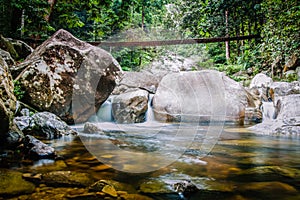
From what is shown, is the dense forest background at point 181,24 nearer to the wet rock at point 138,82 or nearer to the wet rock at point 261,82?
the wet rock at point 261,82

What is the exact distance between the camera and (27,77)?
4895 mm

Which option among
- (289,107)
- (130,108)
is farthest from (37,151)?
(289,107)

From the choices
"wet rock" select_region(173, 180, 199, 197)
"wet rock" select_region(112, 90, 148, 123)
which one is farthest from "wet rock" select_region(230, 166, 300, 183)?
"wet rock" select_region(112, 90, 148, 123)

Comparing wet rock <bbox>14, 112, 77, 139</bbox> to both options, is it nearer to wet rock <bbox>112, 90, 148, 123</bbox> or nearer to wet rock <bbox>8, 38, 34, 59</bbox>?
wet rock <bbox>112, 90, 148, 123</bbox>

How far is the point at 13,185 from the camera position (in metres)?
1.82

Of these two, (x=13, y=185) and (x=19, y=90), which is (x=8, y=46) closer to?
(x=19, y=90)

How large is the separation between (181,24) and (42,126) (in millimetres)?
13167

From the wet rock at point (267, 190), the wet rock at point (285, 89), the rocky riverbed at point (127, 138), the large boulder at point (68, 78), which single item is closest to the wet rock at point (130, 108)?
the rocky riverbed at point (127, 138)

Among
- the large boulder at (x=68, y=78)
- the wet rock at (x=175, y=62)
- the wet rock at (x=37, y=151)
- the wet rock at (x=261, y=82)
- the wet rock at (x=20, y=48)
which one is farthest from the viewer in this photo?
the wet rock at (x=175, y=62)

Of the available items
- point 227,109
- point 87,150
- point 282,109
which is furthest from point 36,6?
point 282,109

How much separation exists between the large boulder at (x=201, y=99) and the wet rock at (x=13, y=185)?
5.55 meters

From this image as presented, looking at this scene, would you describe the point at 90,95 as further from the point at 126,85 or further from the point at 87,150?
the point at 126,85

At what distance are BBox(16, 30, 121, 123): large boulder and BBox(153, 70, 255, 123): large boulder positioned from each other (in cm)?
241

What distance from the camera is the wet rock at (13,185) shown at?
170 centimetres
